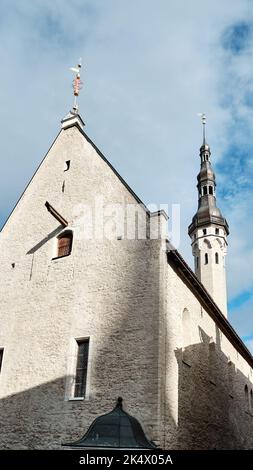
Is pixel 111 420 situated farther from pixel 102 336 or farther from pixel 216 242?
pixel 216 242

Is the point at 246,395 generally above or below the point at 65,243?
below

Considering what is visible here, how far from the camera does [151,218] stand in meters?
14.0

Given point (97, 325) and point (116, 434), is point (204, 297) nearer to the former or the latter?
point (97, 325)

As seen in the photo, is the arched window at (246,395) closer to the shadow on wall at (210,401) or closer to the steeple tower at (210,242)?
the shadow on wall at (210,401)

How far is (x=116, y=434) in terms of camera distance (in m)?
10.8

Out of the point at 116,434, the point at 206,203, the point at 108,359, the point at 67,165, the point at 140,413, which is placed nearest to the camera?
the point at 116,434

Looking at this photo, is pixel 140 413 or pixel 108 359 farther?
pixel 108 359

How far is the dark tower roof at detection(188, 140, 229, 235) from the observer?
38.5 metres

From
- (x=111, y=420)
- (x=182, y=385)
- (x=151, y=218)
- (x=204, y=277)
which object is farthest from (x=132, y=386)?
(x=204, y=277)

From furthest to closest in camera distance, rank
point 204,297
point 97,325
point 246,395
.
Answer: point 246,395 → point 204,297 → point 97,325

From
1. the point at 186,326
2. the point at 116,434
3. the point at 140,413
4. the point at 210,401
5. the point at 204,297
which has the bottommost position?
the point at 116,434

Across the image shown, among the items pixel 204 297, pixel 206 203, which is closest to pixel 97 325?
pixel 204 297

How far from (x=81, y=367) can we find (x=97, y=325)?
1.34m

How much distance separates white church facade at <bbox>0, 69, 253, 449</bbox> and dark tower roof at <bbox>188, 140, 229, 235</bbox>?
20.2 metres
